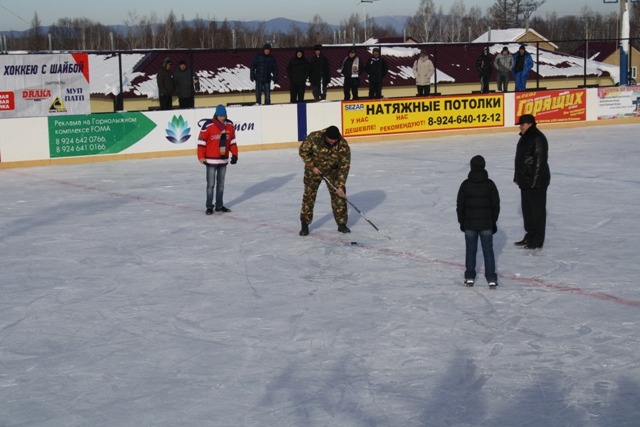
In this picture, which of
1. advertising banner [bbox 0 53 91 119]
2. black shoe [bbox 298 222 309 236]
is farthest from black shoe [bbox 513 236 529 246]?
advertising banner [bbox 0 53 91 119]

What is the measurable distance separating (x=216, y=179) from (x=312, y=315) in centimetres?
564

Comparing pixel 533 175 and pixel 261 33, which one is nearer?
pixel 533 175

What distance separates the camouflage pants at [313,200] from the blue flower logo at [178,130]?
32.6 feet

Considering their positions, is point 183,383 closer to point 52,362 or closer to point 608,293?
point 52,362

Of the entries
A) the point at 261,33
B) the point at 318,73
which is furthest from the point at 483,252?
the point at 261,33

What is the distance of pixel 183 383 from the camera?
6.17 metres

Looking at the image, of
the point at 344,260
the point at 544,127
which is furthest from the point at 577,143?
the point at 344,260

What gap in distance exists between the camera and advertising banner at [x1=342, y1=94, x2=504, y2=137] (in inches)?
915

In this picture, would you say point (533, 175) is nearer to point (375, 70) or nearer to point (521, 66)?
point (375, 70)

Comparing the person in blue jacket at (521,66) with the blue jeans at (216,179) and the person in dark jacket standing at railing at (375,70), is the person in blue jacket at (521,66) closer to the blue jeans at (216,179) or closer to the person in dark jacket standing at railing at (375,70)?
the person in dark jacket standing at railing at (375,70)

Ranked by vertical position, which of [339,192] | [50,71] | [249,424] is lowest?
[249,424]

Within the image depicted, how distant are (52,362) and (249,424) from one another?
1.92 metres

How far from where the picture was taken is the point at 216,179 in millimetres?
13164

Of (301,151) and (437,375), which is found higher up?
(301,151)
